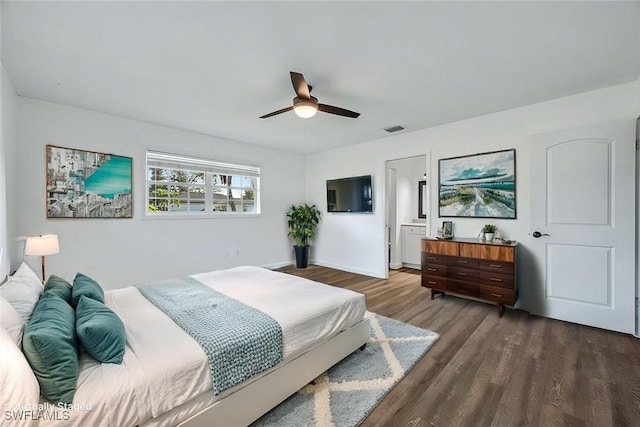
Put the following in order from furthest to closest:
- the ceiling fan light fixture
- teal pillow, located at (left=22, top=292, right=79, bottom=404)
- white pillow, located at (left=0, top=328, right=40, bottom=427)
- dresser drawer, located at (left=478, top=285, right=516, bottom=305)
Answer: dresser drawer, located at (left=478, top=285, right=516, bottom=305), the ceiling fan light fixture, teal pillow, located at (left=22, top=292, right=79, bottom=404), white pillow, located at (left=0, top=328, right=40, bottom=427)

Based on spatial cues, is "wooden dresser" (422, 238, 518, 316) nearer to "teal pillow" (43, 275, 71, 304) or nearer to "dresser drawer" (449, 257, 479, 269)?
"dresser drawer" (449, 257, 479, 269)

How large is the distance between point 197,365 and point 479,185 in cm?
385

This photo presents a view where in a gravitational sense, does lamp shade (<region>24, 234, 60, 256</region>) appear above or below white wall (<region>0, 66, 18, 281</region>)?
below

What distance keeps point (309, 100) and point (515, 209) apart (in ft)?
9.55

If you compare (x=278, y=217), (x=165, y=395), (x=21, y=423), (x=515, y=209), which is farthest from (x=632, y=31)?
(x=278, y=217)

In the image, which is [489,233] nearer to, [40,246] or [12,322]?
[12,322]

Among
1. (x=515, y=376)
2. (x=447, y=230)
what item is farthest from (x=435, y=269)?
(x=515, y=376)

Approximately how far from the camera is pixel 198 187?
461cm

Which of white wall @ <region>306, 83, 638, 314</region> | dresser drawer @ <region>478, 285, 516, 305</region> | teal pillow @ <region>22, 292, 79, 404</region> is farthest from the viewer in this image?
dresser drawer @ <region>478, 285, 516, 305</region>

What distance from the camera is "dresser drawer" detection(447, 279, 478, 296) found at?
3.39 m

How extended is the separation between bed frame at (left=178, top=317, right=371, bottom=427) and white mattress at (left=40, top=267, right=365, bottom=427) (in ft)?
0.15

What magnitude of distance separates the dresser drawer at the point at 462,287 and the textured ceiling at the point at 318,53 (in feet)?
7.30

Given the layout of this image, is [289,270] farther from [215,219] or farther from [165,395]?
[165,395]

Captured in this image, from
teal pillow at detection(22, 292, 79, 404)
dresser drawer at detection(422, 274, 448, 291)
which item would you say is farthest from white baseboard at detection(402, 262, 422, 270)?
teal pillow at detection(22, 292, 79, 404)
